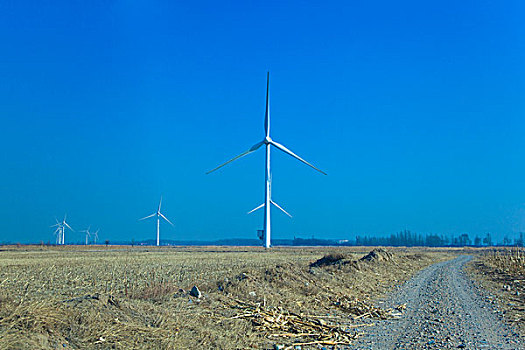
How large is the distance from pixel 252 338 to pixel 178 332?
1.82 metres

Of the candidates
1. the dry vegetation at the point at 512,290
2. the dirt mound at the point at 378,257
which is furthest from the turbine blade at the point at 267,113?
the dry vegetation at the point at 512,290

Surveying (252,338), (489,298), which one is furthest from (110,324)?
(489,298)

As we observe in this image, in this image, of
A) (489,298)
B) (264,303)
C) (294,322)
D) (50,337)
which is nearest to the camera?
(50,337)

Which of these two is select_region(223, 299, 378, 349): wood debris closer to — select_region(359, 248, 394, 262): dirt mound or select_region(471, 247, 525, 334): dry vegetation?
select_region(471, 247, 525, 334): dry vegetation

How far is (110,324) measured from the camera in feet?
32.3

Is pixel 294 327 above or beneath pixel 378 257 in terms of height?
beneath

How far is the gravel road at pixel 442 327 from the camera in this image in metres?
10.9

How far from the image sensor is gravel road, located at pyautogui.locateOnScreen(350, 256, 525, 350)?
10.9 meters

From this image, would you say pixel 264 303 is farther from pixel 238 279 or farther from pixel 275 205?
pixel 275 205

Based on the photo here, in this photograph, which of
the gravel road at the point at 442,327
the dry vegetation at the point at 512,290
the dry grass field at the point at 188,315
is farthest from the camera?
the dry vegetation at the point at 512,290

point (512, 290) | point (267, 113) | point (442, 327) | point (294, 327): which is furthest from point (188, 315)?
point (267, 113)

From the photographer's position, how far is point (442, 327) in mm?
12789

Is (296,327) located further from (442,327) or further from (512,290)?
(512,290)

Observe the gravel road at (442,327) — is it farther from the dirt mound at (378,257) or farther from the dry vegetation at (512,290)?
the dirt mound at (378,257)
